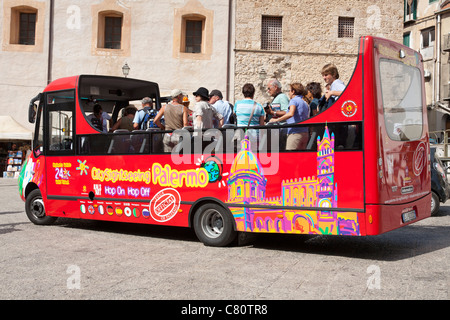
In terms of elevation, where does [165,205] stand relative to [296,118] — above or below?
A: below

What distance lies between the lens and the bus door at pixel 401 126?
6.32 m

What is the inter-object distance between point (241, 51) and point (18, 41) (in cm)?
1074

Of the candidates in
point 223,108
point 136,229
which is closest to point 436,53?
point 223,108

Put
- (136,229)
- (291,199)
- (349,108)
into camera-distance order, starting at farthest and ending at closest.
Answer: (136,229), (291,199), (349,108)

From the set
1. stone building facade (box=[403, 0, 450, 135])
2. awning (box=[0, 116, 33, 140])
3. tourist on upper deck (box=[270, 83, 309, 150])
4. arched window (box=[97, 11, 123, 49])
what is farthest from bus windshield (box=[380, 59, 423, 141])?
stone building facade (box=[403, 0, 450, 135])

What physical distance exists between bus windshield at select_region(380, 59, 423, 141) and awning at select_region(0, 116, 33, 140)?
67.5 feet

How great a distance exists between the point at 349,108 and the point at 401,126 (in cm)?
94

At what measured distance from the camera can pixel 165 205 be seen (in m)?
7.94

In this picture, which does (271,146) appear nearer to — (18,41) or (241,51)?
(241,51)

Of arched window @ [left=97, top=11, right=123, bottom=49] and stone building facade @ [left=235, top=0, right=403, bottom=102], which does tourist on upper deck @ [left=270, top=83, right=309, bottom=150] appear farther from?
arched window @ [left=97, top=11, right=123, bottom=49]

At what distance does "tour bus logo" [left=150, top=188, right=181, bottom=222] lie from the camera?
782 centimetres

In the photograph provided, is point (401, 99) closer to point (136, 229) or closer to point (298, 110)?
point (298, 110)

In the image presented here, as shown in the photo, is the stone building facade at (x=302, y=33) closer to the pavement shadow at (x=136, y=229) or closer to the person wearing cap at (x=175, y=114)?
the pavement shadow at (x=136, y=229)

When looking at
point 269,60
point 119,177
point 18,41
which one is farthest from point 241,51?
point 119,177
